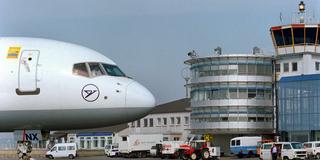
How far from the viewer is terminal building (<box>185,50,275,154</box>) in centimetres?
9188

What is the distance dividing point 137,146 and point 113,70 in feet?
218

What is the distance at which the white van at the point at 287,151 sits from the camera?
219ft

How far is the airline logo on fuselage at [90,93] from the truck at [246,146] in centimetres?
6200

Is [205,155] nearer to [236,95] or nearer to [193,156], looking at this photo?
[193,156]

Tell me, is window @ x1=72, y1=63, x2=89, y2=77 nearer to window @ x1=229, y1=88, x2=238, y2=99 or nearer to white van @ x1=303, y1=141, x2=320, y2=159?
white van @ x1=303, y1=141, x2=320, y2=159

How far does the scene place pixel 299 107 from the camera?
8831cm

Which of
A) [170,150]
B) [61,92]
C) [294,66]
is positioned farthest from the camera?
[294,66]

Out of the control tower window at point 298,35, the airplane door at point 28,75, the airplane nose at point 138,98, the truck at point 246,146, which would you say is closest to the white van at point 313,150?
the truck at point 246,146

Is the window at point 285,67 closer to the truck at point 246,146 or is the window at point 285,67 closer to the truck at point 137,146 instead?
the truck at point 246,146

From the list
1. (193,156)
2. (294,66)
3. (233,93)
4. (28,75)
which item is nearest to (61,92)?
(28,75)

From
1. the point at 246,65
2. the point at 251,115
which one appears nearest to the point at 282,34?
the point at 246,65

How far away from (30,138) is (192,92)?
76.9 meters

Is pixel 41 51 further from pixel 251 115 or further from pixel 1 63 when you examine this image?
pixel 251 115

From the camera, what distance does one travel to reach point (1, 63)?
20.8 meters
